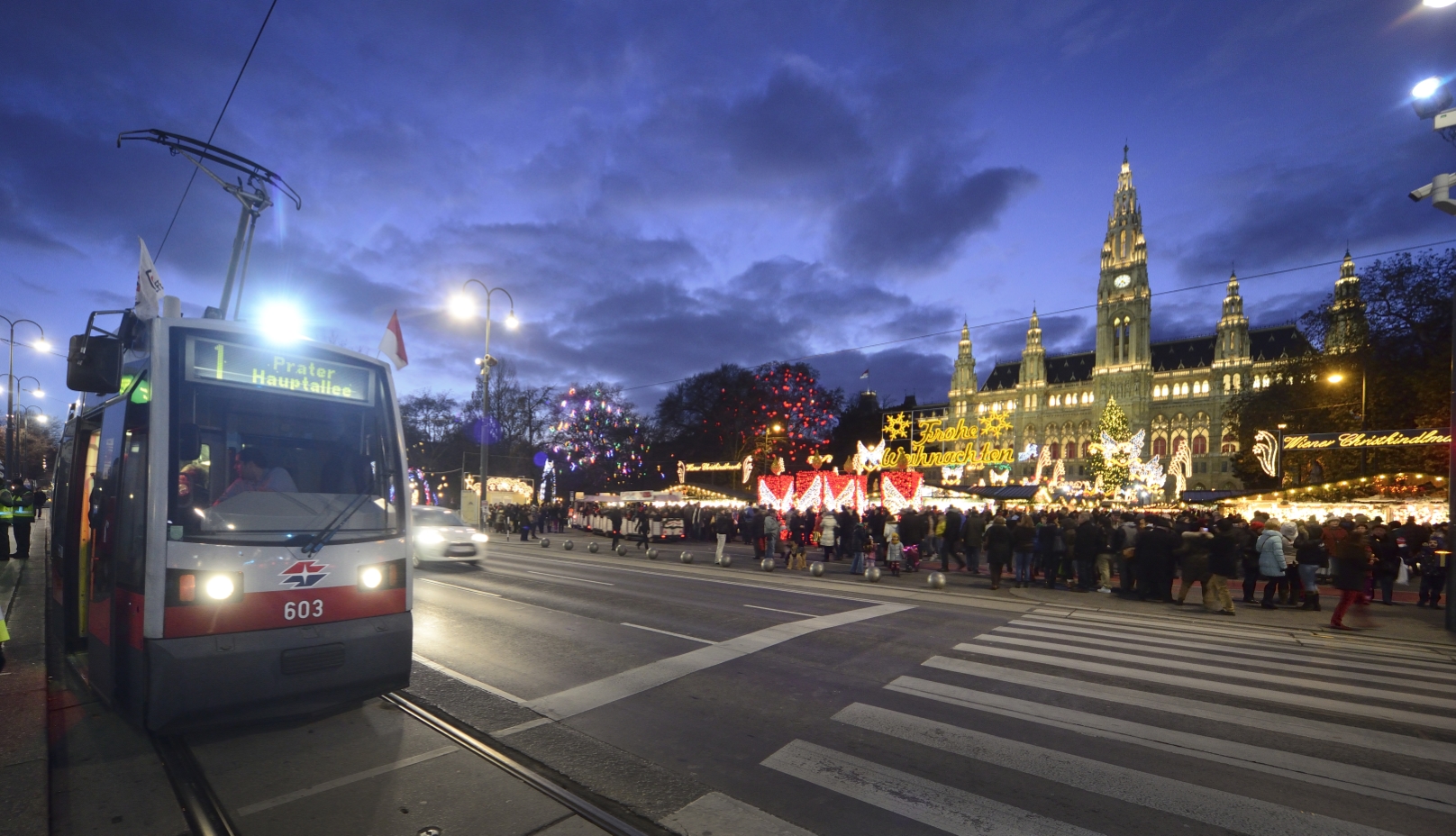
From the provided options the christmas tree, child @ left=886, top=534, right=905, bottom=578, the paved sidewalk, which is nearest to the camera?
the paved sidewalk

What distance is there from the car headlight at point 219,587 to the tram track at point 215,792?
1.18 m

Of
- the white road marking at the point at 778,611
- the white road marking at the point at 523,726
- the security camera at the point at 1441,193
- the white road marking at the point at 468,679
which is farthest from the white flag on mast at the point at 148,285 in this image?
the security camera at the point at 1441,193

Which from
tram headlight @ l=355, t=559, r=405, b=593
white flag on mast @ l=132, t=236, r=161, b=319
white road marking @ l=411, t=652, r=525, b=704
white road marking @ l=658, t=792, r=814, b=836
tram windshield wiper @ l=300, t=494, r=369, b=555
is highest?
white flag on mast @ l=132, t=236, r=161, b=319

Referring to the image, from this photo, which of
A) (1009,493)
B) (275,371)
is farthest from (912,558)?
(1009,493)

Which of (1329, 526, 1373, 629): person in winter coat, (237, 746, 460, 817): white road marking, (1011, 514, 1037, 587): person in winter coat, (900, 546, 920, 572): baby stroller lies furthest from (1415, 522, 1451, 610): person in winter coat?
(237, 746, 460, 817): white road marking

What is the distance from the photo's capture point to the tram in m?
4.62

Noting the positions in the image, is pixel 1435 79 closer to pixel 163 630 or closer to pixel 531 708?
pixel 531 708

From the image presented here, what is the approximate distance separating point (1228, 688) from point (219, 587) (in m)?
9.14

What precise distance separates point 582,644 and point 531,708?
2613mm

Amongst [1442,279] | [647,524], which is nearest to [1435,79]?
[647,524]

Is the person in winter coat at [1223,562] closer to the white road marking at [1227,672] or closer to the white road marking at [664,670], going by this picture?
the white road marking at [1227,672]

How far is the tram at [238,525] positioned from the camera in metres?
4.62

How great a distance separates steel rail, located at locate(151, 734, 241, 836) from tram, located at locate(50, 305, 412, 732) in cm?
35

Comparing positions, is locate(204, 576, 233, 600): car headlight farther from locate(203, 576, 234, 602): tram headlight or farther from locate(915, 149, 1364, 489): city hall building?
locate(915, 149, 1364, 489): city hall building
